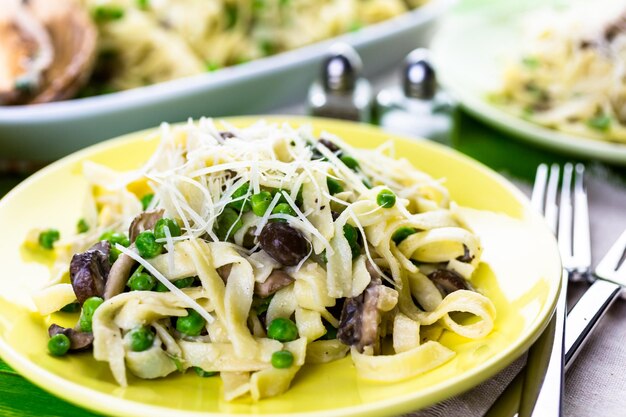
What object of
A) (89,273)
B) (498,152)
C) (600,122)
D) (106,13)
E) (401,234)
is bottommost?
(498,152)

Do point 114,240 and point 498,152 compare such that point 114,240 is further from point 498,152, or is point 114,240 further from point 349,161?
point 498,152

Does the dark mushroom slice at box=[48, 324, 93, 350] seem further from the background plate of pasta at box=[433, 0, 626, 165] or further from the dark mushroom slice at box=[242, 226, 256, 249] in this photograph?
the background plate of pasta at box=[433, 0, 626, 165]

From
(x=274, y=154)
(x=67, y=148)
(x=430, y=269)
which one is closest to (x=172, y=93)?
(x=67, y=148)

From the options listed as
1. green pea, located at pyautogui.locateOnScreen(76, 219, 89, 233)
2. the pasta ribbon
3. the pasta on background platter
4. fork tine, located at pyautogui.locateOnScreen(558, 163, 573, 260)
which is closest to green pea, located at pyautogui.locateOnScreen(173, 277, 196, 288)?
the pasta on background platter

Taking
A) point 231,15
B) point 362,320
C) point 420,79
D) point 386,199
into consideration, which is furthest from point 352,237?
point 231,15

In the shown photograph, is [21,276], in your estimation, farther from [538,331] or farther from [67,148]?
[538,331]
